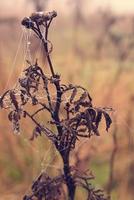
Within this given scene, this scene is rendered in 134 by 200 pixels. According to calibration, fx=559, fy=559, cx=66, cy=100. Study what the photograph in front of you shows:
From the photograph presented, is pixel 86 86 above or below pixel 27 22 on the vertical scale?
above

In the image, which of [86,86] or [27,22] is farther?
[86,86]

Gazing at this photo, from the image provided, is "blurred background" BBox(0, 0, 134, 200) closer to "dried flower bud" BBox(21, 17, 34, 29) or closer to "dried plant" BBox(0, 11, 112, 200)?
"dried plant" BBox(0, 11, 112, 200)

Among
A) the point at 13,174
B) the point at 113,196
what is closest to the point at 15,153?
the point at 13,174

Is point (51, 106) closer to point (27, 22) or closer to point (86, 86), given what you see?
point (27, 22)

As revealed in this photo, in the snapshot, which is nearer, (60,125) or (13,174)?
(60,125)

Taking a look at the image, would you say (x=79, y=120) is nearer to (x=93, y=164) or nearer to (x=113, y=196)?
(x=113, y=196)

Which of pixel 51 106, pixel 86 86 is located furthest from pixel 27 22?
pixel 86 86

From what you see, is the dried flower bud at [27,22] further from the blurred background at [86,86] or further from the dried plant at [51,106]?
the blurred background at [86,86]

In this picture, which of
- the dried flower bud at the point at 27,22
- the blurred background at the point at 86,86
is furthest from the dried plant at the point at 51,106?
the blurred background at the point at 86,86

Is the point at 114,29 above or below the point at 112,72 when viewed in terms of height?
above
